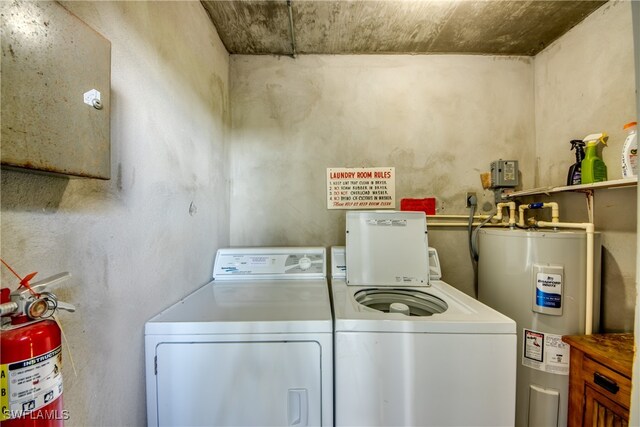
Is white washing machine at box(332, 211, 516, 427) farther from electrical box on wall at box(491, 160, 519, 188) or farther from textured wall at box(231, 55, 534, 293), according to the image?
electrical box on wall at box(491, 160, 519, 188)

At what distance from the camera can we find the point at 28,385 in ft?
1.37

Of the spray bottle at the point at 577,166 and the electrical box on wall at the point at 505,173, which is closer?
the spray bottle at the point at 577,166

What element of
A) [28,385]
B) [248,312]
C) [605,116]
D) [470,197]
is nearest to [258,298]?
[248,312]

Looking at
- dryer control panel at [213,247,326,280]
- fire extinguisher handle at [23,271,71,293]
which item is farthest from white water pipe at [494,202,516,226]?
fire extinguisher handle at [23,271,71,293]

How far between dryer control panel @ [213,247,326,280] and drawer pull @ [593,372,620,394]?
1370mm

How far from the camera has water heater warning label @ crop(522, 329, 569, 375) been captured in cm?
121

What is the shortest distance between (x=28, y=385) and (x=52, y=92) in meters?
0.59

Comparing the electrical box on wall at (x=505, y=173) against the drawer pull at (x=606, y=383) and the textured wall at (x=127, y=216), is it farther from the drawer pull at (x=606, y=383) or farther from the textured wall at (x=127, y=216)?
the textured wall at (x=127, y=216)

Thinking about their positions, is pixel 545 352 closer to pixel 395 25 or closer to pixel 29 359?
pixel 29 359

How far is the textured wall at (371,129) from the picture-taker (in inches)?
73.5

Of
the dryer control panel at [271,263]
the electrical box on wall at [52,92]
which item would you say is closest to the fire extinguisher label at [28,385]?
the electrical box on wall at [52,92]

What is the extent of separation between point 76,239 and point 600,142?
8.32 ft

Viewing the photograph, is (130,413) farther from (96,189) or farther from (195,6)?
(195,6)

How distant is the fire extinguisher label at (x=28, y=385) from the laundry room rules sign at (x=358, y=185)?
1.59 m
